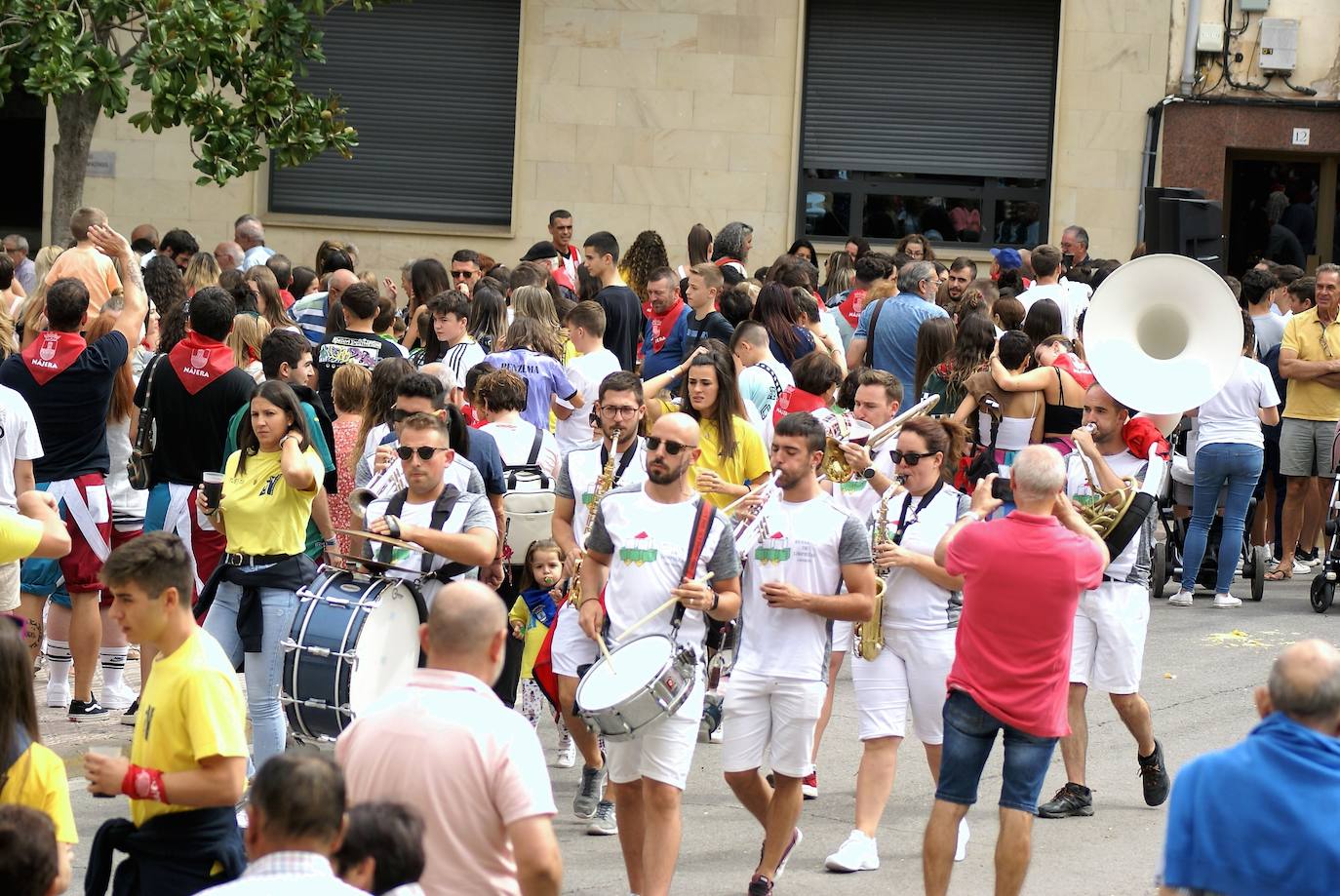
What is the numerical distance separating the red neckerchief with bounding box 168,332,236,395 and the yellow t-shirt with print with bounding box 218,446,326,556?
1018 millimetres

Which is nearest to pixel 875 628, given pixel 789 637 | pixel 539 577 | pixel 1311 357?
pixel 789 637

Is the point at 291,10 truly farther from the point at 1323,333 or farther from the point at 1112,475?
the point at 1112,475

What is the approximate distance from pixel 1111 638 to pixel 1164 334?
6.48 feet

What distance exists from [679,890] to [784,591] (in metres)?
1.27

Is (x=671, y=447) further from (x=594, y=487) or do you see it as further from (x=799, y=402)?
(x=799, y=402)

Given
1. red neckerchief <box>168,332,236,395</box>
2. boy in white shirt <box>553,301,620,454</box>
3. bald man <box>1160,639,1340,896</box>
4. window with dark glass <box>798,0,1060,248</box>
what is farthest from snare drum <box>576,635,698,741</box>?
window with dark glass <box>798,0,1060,248</box>

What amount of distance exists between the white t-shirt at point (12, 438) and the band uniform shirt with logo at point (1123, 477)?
14.6 ft

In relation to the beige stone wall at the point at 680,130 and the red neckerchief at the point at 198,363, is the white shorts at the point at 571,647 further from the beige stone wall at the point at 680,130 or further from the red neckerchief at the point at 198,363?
the beige stone wall at the point at 680,130

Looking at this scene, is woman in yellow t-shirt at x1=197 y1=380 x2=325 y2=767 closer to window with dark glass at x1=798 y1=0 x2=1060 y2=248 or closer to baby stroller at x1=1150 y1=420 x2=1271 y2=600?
baby stroller at x1=1150 y1=420 x2=1271 y2=600

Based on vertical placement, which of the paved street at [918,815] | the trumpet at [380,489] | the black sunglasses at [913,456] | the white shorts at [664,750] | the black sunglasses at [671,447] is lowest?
the paved street at [918,815]

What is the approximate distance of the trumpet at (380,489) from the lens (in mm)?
7152

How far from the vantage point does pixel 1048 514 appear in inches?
243

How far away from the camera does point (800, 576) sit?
6.70 m

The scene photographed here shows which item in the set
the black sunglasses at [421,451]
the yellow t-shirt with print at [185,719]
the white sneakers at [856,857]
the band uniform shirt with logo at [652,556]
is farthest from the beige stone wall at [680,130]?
the yellow t-shirt with print at [185,719]
